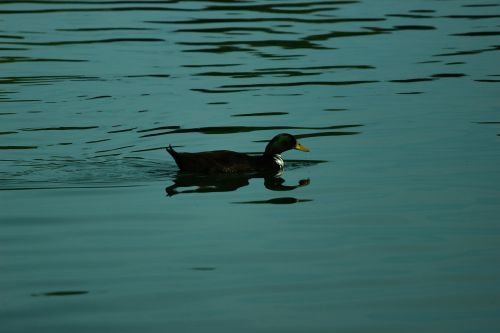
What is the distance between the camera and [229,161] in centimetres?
1552

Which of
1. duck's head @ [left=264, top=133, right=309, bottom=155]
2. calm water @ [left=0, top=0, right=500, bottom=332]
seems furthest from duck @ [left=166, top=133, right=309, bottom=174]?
calm water @ [left=0, top=0, right=500, bottom=332]

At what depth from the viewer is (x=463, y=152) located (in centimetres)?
1672

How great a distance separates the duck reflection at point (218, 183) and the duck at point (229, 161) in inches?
3.3

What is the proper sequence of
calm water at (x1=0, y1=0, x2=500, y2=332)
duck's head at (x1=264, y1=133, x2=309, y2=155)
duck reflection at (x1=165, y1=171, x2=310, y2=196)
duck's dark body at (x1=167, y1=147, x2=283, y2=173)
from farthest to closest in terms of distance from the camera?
duck's head at (x1=264, y1=133, x2=309, y2=155) < duck's dark body at (x1=167, y1=147, x2=283, y2=173) < duck reflection at (x1=165, y1=171, x2=310, y2=196) < calm water at (x1=0, y1=0, x2=500, y2=332)

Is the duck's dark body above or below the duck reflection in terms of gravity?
above

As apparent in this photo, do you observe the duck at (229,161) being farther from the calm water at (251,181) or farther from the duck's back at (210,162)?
the calm water at (251,181)

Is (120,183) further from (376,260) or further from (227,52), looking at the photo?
(227,52)

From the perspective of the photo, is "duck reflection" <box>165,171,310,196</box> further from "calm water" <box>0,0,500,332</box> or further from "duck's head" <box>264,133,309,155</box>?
"duck's head" <box>264,133,309,155</box>

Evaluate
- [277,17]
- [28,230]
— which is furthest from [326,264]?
[277,17]

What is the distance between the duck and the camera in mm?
15430

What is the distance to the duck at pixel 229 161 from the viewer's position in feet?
50.6

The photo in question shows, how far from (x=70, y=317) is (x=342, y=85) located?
45.7 feet

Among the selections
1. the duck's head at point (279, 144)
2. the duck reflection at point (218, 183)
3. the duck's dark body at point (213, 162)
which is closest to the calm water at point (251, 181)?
the duck reflection at point (218, 183)

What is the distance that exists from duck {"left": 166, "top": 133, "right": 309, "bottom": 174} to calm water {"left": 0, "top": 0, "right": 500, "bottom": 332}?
0.71 ft
